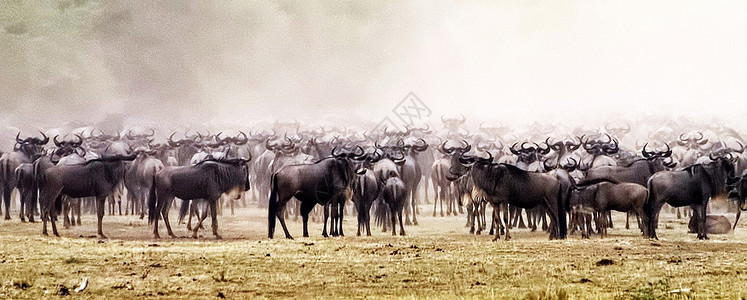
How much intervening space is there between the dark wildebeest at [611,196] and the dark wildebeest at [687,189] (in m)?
0.22

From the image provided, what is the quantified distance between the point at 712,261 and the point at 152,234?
29.6 feet

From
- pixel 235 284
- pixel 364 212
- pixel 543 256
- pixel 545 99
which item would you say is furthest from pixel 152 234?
pixel 545 99

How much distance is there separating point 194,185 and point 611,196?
21.9 feet

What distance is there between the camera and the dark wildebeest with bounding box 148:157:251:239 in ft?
47.2

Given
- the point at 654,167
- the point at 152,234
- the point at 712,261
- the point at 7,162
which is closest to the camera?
the point at 712,261

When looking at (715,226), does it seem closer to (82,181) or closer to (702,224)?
(702,224)

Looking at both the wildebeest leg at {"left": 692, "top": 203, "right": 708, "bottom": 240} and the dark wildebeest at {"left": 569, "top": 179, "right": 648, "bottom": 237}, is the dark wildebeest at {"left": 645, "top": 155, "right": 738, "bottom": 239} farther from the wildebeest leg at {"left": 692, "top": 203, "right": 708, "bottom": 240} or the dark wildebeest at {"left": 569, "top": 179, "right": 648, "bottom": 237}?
the dark wildebeest at {"left": 569, "top": 179, "right": 648, "bottom": 237}

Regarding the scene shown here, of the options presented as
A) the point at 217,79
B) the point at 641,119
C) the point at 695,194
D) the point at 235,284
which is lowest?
the point at 235,284

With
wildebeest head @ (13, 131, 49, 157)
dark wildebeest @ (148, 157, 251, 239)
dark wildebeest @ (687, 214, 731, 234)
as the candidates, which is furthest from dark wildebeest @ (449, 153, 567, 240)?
wildebeest head @ (13, 131, 49, 157)

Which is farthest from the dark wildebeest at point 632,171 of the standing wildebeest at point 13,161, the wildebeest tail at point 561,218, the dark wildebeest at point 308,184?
the standing wildebeest at point 13,161

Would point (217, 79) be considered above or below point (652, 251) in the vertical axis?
above

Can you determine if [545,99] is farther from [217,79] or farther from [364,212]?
[364,212]

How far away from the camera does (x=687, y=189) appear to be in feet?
46.2

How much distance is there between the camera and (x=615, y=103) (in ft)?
160
